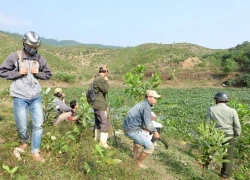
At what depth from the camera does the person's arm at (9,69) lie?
383 cm

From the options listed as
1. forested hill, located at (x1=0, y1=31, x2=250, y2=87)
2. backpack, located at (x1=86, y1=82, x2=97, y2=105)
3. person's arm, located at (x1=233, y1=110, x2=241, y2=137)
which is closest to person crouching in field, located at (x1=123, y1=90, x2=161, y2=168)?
backpack, located at (x1=86, y1=82, x2=97, y2=105)

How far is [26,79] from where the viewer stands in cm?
397

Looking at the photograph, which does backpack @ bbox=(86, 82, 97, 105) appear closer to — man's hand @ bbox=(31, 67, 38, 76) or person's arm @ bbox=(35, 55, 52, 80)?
person's arm @ bbox=(35, 55, 52, 80)

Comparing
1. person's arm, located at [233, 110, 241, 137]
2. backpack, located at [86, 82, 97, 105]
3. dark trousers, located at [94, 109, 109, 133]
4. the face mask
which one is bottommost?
dark trousers, located at [94, 109, 109, 133]

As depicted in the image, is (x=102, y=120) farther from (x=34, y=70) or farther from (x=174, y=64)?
(x=174, y=64)

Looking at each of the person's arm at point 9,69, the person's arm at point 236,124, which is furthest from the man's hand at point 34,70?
the person's arm at point 236,124

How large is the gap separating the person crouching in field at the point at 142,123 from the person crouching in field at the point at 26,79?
161 cm

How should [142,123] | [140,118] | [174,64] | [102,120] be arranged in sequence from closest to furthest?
[140,118], [142,123], [102,120], [174,64]

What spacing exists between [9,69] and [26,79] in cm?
27

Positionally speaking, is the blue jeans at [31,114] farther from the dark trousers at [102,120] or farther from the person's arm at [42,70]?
the dark trousers at [102,120]

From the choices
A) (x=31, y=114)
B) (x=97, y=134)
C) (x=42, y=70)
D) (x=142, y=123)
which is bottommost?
(x=97, y=134)

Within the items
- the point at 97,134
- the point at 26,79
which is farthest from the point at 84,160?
the point at 26,79

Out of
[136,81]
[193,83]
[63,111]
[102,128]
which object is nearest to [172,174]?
[102,128]

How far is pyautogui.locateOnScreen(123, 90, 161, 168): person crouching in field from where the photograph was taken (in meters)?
4.74
